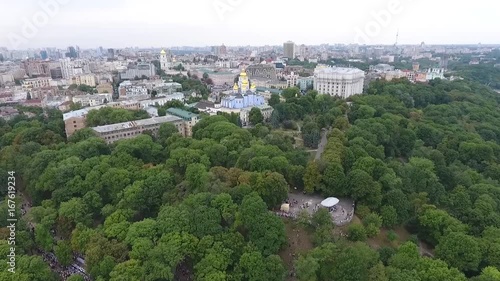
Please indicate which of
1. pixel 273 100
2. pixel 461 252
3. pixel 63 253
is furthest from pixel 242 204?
pixel 273 100

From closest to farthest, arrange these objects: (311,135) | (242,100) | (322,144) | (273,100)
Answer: (311,135), (322,144), (242,100), (273,100)

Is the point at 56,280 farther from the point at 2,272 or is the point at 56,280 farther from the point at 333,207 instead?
the point at 333,207

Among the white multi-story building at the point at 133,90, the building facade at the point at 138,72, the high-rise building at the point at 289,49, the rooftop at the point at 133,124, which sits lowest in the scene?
the rooftop at the point at 133,124

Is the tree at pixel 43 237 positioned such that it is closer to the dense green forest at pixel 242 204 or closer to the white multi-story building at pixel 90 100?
the dense green forest at pixel 242 204

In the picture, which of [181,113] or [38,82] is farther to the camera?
[38,82]

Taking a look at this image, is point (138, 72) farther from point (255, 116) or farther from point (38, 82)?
point (255, 116)

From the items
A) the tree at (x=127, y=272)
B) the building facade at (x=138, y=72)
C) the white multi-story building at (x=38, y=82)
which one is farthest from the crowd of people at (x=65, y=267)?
the building facade at (x=138, y=72)
